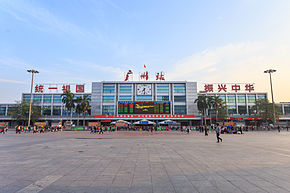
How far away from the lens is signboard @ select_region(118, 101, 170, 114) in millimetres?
56844

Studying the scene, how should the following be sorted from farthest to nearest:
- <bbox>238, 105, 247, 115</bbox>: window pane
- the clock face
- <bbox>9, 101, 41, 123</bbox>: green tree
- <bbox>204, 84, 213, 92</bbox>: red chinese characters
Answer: <bbox>238, 105, 247, 115</bbox>: window pane < <bbox>204, 84, 213, 92</bbox>: red chinese characters < the clock face < <bbox>9, 101, 41, 123</bbox>: green tree

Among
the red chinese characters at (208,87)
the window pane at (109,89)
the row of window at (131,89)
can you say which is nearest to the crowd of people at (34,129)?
the window pane at (109,89)

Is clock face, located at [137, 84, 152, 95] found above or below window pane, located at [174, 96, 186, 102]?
above

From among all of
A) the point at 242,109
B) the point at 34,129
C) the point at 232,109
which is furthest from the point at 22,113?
the point at 242,109

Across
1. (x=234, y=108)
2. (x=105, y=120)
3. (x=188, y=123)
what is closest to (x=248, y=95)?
(x=234, y=108)

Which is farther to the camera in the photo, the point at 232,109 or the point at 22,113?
the point at 232,109

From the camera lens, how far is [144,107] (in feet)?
187

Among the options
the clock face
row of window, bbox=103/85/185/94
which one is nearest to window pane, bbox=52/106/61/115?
row of window, bbox=103/85/185/94

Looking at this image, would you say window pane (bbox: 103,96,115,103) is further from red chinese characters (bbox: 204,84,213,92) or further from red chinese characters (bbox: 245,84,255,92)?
red chinese characters (bbox: 245,84,255,92)

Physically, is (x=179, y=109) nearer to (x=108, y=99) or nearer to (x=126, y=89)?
(x=126, y=89)

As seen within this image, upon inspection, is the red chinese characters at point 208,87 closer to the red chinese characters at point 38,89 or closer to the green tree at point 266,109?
the green tree at point 266,109

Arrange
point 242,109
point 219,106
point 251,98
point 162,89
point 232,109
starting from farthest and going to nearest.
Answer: point 251,98, point 232,109, point 242,109, point 162,89, point 219,106

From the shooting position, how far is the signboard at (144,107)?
56.8m

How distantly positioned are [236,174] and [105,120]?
197ft
